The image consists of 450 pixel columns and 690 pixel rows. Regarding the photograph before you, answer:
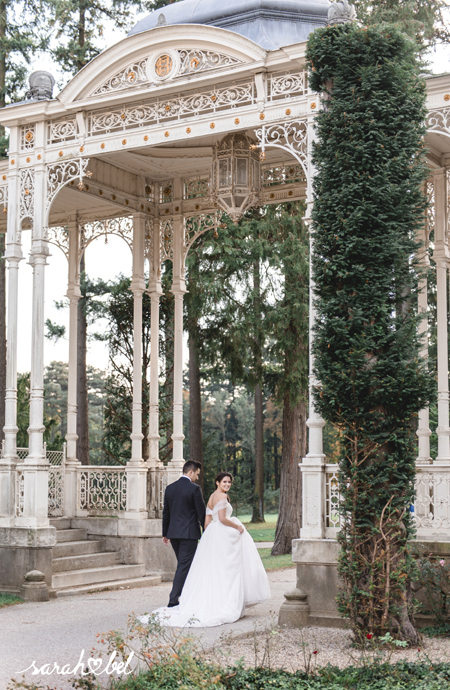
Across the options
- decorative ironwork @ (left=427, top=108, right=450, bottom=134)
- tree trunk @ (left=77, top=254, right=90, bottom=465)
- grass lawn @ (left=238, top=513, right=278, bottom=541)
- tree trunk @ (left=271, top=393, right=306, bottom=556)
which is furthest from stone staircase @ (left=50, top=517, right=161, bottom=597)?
grass lawn @ (left=238, top=513, right=278, bottom=541)

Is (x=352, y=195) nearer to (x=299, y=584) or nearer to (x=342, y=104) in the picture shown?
(x=342, y=104)

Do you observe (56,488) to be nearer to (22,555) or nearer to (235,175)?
(22,555)

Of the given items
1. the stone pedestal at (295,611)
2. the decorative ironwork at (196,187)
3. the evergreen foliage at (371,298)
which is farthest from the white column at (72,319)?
the evergreen foliage at (371,298)

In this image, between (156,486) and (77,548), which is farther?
(156,486)

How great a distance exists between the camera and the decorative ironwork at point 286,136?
334 inches

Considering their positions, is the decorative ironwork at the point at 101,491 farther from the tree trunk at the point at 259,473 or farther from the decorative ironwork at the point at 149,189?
the tree trunk at the point at 259,473

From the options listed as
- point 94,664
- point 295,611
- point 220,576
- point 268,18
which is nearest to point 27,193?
point 268,18

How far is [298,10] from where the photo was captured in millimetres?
9867

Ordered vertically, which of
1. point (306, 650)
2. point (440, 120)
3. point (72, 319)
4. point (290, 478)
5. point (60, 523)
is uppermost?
point (440, 120)

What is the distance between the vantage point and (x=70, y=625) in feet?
24.9

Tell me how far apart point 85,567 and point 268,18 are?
267 inches

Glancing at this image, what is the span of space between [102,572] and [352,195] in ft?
19.3

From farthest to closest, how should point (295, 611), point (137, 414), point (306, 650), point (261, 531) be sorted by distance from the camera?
point (261, 531) → point (137, 414) → point (295, 611) → point (306, 650)

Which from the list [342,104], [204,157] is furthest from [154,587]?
[342,104]
